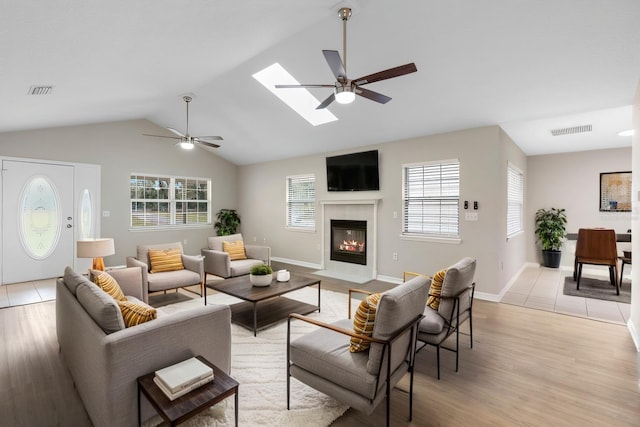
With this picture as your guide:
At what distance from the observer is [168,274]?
4.45 m

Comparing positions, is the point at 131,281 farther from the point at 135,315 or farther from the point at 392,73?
the point at 392,73

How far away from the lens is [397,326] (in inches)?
72.1

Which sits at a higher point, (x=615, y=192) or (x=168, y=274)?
(x=615, y=192)

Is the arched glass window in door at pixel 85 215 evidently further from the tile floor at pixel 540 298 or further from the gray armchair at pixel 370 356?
the gray armchair at pixel 370 356

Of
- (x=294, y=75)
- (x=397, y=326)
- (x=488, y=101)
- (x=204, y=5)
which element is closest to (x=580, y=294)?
(x=488, y=101)

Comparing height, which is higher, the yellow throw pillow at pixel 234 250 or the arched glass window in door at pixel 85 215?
the arched glass window in door at pixel 85 215

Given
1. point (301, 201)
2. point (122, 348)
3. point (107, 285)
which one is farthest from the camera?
point (301, 201)

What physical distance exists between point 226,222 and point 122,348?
274 inches

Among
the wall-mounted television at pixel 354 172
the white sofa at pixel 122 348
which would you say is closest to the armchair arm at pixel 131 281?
the white sofa at pixel 122 348

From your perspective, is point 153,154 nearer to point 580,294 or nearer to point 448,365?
point 448,365

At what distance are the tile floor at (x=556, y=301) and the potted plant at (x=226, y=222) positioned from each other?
649 cm

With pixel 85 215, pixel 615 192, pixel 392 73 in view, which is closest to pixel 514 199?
pixel 615 192

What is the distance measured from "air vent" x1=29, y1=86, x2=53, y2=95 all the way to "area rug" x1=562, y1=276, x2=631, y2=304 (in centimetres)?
772

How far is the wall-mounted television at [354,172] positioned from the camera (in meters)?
5.84
